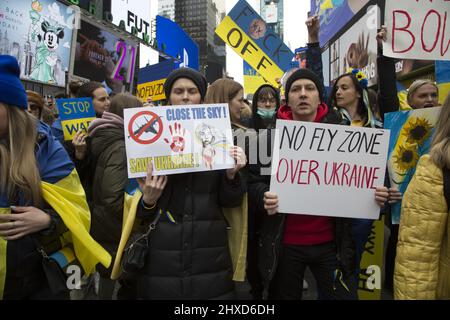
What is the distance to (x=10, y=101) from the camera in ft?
5.25

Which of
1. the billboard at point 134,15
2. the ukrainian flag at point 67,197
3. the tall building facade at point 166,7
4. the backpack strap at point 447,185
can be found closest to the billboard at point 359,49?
the backpack strap at point 447,185

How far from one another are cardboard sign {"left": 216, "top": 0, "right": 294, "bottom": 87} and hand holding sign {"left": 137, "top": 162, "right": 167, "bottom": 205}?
3325mm

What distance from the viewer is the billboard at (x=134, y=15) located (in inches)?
710

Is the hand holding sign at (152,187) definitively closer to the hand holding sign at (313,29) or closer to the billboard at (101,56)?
the hand holding sign at (313,29)

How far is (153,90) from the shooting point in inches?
191

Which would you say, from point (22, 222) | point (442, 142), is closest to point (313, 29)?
point (442, 142)

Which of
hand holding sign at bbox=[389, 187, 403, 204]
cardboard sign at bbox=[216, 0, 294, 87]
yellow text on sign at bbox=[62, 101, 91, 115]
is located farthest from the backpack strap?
cardboard sign at bbox=[216, 0, 294, 87]

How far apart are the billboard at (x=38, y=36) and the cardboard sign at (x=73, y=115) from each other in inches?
342

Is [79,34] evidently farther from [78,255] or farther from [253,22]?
[78,255]

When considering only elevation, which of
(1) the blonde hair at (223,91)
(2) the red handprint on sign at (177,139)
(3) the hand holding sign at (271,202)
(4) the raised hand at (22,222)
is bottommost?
(4) the raised hand at (22,222)

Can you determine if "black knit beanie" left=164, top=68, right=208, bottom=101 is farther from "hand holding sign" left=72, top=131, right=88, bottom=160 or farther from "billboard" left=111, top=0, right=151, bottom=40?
"billboard" left=111, top=0, right=151, bottom=40

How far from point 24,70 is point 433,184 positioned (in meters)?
12.5

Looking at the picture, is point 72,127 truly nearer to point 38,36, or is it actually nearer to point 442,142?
point 442,142

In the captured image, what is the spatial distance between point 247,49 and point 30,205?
395 cm
